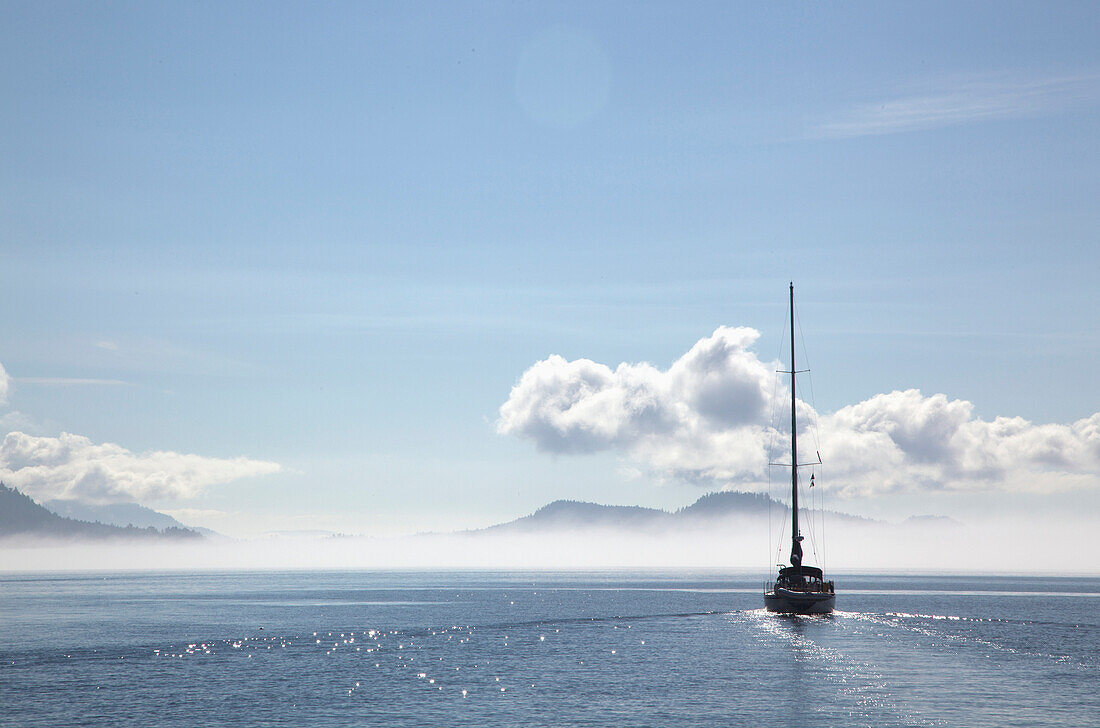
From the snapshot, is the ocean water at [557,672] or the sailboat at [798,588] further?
the sailboat at [798,588]

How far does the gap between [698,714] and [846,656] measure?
31.6 m

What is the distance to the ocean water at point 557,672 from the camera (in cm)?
5734

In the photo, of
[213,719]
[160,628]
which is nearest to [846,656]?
[213,719]

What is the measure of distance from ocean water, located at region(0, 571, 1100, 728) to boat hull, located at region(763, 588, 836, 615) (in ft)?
7.75

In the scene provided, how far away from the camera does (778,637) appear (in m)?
99.5

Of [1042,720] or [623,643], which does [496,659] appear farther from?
[1042,720]

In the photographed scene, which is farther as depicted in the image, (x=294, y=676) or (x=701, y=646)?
(x=701, y=646)

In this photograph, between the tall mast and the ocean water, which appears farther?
the tall mast

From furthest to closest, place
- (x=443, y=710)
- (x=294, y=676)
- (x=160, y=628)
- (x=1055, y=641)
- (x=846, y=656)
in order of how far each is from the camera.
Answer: (x=160, y=628) → (x=1055, y=641) → (x=846, y=656) → (x=294, y=676) → (x=443, y=710)

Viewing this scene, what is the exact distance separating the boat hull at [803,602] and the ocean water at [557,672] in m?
2.36

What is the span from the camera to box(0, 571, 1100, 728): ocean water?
57.3 meters

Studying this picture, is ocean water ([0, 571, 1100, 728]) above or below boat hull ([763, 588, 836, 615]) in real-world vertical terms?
→ below

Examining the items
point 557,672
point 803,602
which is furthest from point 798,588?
point 557,672

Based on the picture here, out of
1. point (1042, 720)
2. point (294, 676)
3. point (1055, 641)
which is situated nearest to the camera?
point (1042, 720)
